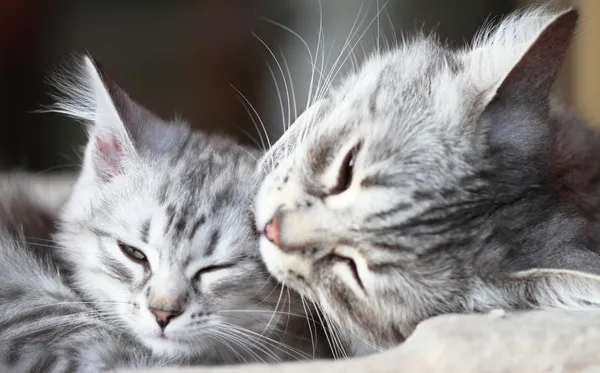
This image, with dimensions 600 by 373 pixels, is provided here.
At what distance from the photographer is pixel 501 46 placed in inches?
55.3

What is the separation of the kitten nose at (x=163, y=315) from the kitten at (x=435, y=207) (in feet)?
0.63

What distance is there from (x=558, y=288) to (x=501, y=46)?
1.69 feet

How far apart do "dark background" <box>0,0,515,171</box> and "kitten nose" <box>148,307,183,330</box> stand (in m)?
2.28

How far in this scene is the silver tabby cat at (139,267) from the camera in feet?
4.06

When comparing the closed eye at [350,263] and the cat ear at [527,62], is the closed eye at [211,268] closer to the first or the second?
the closed eye at [350,263]

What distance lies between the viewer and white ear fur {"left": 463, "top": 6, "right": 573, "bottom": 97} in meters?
1.24

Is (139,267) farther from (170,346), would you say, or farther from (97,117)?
(97,117)

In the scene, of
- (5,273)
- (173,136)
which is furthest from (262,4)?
(5,273)

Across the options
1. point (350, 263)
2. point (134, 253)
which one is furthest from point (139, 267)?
point (350, 263)

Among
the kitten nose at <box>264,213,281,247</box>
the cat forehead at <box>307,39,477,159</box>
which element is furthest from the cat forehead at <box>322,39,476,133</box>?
the kitten nose at <box>264,213,281,247</box>

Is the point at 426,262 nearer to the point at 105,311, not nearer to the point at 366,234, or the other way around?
the point at 366,234

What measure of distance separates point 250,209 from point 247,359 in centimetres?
29

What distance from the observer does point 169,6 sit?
4164 mm

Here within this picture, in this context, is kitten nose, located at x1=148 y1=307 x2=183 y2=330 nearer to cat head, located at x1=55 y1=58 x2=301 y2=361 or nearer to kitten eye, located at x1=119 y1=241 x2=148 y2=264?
cat head, located at x1=55 y1=58 x2=301 y2=361
